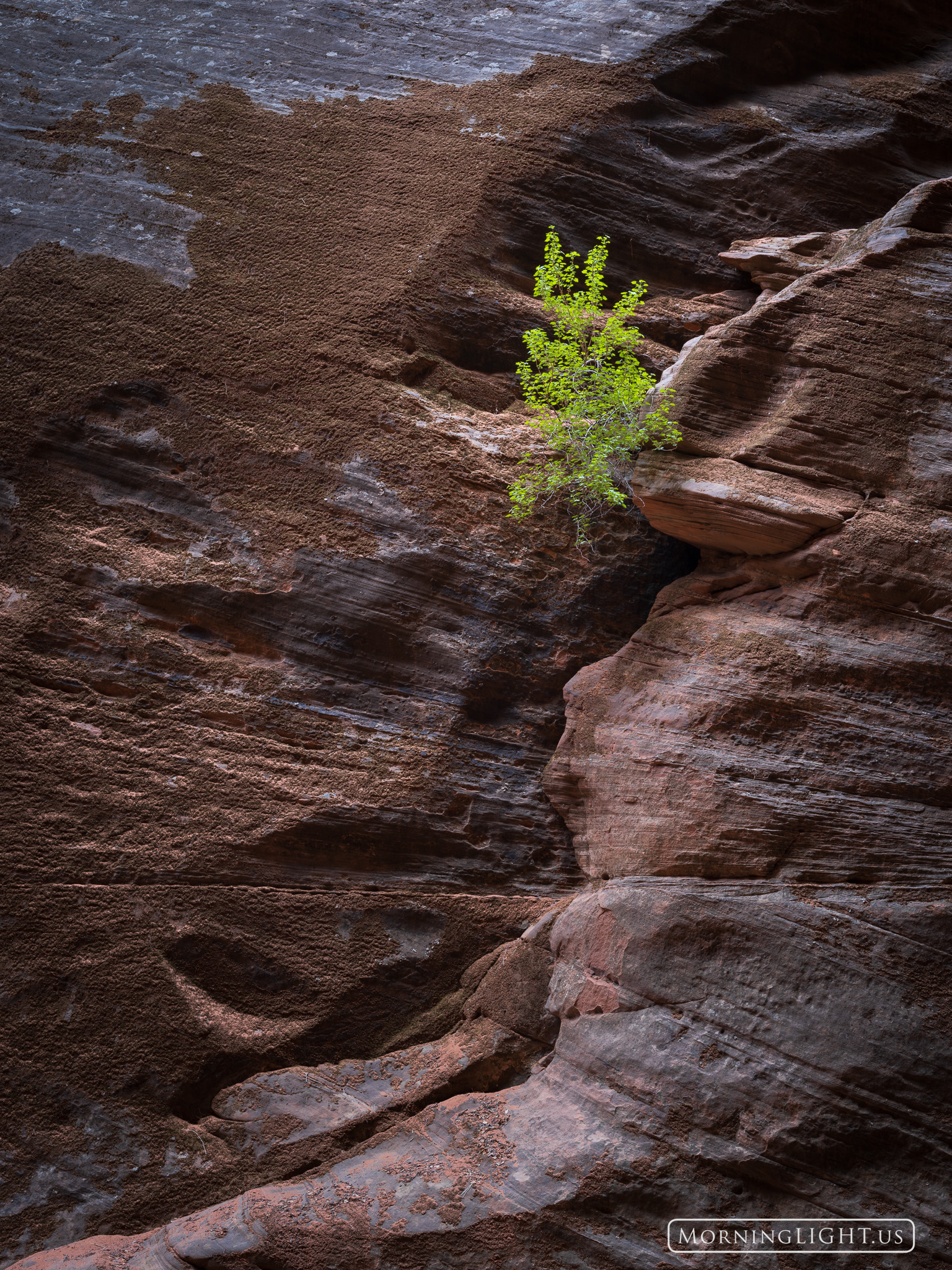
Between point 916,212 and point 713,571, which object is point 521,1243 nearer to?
point 713,571

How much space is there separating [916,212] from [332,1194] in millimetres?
9949

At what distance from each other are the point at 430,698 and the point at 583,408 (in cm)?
324

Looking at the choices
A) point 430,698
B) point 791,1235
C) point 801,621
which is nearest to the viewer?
point 791,1235

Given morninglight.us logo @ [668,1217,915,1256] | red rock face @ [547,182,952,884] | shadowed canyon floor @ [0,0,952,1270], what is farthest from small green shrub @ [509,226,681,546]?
morninglight.us logo @ [668,1217,915,1256]

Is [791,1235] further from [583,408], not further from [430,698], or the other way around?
[583,408]

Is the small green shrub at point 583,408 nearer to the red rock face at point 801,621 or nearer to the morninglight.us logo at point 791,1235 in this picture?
the red rock face at point 801,621

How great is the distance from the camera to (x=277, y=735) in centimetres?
791

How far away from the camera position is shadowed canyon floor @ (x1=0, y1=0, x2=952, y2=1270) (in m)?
6.11

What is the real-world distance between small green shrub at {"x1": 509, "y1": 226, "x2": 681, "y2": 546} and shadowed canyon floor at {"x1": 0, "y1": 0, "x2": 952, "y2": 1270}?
1.06 feet

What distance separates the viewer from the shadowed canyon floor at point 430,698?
6.11 metres

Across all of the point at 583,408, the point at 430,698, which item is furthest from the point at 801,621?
the point at 430,698

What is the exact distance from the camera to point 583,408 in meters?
8.48

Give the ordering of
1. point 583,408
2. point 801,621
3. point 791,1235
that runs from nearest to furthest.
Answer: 1. point 791,1235
2. point 801,621
3. point 583,408

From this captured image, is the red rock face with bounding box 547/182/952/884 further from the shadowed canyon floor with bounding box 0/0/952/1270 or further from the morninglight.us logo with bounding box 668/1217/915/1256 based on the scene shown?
the morninglight.us logo with bounding box 668/1217/915/1256
